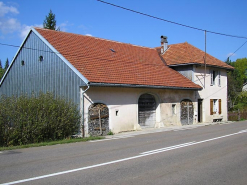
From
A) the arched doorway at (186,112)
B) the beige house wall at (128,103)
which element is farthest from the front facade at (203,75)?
the beige house wall at (128,103)

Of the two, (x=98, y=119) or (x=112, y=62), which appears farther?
(x=112, y=62)

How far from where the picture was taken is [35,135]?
13.5m

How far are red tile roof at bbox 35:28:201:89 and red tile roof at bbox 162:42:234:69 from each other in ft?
3.75

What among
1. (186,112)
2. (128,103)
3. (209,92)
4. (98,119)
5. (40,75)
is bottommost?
(98,119)

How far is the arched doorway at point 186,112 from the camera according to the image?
23344 millimetres

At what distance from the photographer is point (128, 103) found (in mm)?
18844

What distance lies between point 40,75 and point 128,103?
21.8 feet

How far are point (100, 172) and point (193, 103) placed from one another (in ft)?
61.7

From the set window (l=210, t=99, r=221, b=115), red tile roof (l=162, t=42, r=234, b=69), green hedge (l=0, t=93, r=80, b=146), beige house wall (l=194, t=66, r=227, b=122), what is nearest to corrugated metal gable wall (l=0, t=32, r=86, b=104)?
green hedge (l=0, t=93, r=80, b=146)

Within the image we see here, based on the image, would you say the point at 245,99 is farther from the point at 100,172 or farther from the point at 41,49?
the point at 100,172

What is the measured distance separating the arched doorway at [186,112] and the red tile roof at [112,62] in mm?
1424

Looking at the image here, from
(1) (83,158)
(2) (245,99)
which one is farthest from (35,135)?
(2) (245,99)

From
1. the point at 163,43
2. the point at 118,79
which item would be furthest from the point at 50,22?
the point at 118,79

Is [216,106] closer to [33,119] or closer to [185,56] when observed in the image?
[185,56]
